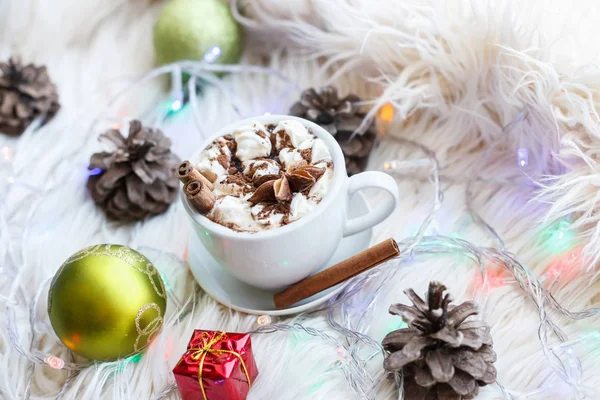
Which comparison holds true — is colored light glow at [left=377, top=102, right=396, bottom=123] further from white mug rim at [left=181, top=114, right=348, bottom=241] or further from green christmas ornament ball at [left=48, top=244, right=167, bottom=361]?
green christmas ornament ball at [left=48, top=244, right=167, bottom=361]

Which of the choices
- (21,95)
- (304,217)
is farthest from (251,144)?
(21,95)

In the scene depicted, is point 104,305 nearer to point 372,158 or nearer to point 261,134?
point 261,134

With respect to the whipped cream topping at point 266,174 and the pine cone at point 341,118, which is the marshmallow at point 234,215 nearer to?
the whipped cream topping at point 266,174

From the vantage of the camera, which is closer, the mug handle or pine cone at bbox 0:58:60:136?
the mug handle

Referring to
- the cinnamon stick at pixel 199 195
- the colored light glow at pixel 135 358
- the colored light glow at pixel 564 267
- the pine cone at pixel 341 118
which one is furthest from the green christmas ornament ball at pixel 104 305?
the colored light glow at pixel 564 267

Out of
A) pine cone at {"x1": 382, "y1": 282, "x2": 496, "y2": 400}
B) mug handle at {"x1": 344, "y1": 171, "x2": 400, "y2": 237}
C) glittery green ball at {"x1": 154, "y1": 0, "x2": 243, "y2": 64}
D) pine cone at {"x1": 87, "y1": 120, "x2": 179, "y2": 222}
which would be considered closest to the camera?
pine cone at {"x1": 382, "y1": 282, "x2": 496, "y2": 400}

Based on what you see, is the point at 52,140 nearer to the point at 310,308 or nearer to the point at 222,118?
the point at 222,118

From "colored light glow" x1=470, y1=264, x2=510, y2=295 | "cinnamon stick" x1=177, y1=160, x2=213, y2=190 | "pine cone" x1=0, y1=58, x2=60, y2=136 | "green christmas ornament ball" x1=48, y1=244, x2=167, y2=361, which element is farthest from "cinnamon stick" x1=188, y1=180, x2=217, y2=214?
"pine cone" x1=0, y1=58, x2=60, y2=136
